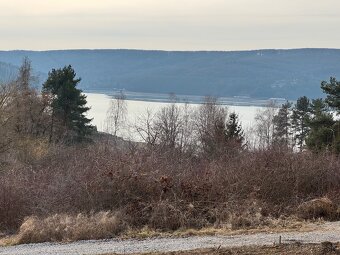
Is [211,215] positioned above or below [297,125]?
below

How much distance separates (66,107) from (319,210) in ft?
142

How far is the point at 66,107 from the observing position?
5388 cm

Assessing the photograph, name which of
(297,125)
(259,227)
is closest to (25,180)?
(259,227)

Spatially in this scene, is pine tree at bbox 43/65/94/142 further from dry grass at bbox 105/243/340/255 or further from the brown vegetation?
dry grass at bbox 105/243/340/255

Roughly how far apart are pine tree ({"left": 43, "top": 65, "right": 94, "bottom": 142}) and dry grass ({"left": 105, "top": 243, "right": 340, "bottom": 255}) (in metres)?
43.4

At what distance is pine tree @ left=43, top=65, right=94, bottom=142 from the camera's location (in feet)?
172

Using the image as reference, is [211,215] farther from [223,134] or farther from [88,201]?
[223,134]

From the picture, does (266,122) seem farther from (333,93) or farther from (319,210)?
(319,210)

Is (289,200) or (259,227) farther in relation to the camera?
(289,200)

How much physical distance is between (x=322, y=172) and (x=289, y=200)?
7.13ft

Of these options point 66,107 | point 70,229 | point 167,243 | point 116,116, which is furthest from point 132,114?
point 167,243

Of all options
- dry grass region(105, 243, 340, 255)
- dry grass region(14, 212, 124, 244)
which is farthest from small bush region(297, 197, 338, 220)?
dry grass region(14, 212, 124, 244)

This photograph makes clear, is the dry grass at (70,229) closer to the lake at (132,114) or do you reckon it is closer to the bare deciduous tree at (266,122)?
the lake at (132,114)

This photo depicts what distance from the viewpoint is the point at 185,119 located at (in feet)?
250
